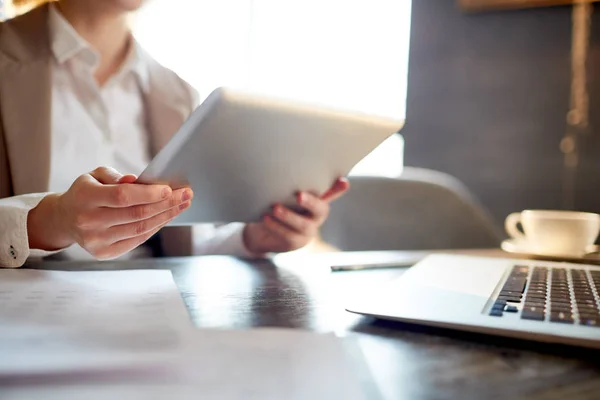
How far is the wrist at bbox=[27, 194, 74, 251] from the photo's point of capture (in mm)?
585

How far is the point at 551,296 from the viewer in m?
0.45

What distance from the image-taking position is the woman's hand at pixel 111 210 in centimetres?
49

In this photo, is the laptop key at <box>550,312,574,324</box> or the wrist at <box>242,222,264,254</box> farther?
the wrist at <box>242,222,264,254</box>

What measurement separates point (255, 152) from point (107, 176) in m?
0.16

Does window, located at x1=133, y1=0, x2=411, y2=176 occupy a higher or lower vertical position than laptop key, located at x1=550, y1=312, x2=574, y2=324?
higher

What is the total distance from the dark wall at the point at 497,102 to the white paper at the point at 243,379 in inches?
70.6

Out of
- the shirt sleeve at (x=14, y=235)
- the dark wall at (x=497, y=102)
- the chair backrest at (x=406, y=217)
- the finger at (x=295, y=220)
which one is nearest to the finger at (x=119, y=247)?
the shirt sleeve at (x=14, y=235)

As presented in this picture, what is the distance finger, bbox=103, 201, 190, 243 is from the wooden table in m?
0.08

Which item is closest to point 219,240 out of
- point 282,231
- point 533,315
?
point 282,231

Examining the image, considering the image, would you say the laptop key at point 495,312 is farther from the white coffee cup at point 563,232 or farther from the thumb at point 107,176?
the white coffee cup at point 563,232

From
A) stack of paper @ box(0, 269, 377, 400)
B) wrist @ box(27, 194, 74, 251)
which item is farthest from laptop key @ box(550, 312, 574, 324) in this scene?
wrist @ box(27, 194, 74, 251)

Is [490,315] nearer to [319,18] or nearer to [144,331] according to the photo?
[144,331]

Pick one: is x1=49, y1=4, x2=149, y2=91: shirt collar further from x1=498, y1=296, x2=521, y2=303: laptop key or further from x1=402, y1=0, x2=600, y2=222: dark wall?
x1=402, y1=0, x2=600, y2=222: dark wall

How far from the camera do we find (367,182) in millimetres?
1252
